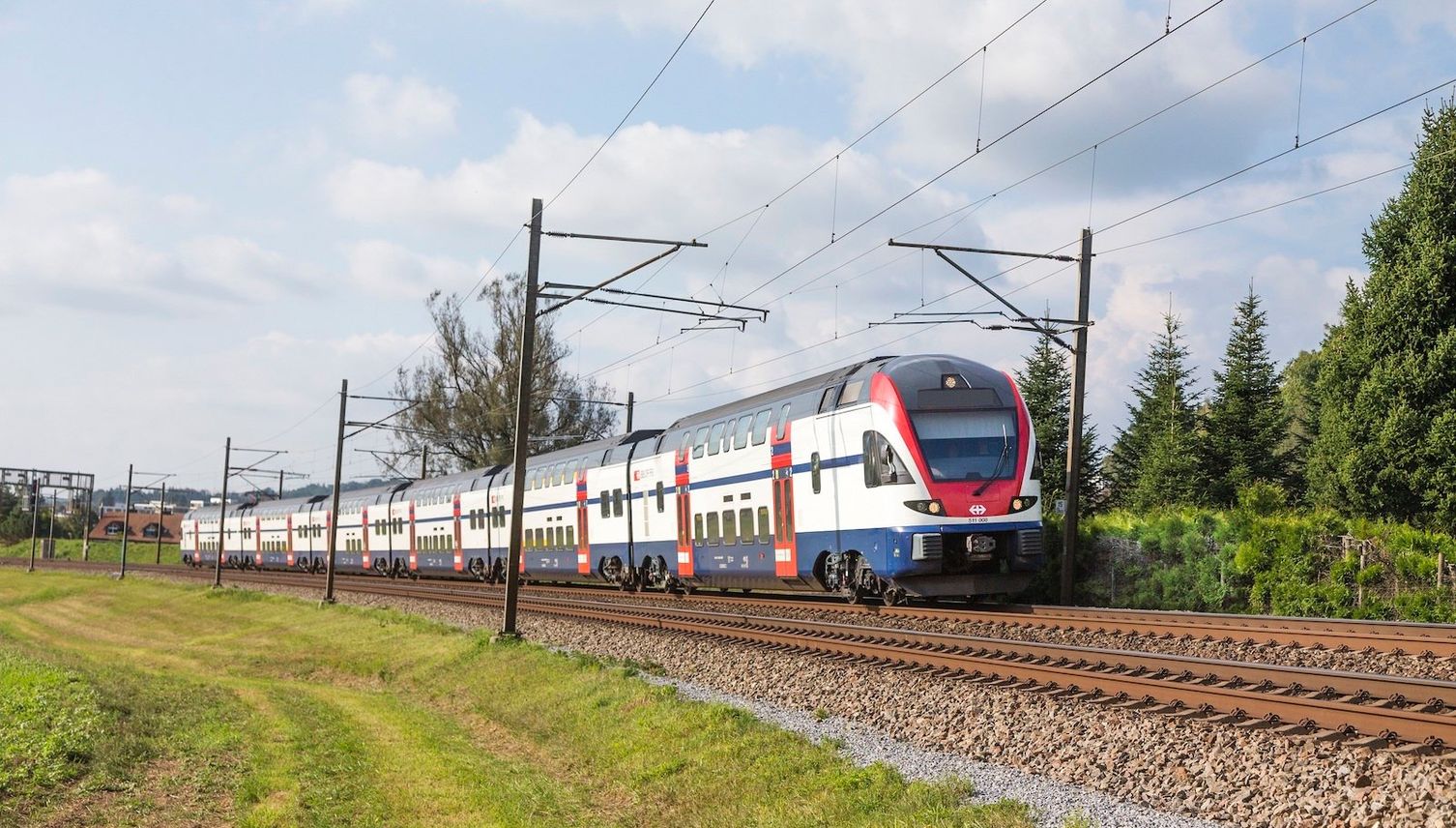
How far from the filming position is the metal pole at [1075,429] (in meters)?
24.2

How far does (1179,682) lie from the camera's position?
37.8 feet

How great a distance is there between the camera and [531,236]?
23.5 metres

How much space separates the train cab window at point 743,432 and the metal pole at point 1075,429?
6.43 m

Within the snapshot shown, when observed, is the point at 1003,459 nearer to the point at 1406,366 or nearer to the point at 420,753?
the point at 420,753

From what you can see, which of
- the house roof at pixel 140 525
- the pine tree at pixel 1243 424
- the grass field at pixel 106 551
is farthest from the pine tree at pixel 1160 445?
the house roof at pixel 140 525

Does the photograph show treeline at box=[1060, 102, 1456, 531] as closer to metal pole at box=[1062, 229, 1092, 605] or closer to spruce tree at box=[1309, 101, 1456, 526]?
spruce tree at box=[1309, 101, 1456, 526]

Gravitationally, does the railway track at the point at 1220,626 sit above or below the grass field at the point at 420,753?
above

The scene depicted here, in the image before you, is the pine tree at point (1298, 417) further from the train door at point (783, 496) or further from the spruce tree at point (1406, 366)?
the train door at point (783, 496)

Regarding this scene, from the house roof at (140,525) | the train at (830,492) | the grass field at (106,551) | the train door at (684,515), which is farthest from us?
the house roof at (140,525)

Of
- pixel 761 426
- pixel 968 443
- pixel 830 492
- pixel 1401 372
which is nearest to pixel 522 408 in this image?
pixel 761 426

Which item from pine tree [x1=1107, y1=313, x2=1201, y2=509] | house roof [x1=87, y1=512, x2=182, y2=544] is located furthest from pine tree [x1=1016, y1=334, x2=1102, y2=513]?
house roof [x1=87, y1=512, x2=182, y2=544]

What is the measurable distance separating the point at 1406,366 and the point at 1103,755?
28.1 m

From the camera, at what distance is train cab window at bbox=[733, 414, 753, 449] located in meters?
26.5

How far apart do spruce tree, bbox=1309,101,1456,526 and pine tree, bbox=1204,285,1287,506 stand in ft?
56.6
